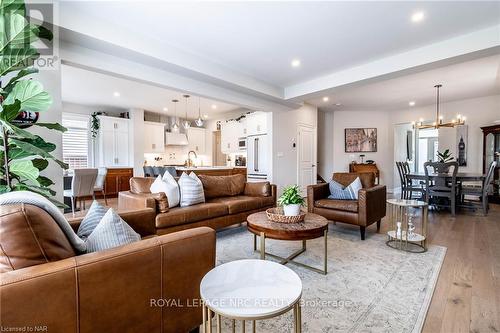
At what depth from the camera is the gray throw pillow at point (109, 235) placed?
1.28 metres

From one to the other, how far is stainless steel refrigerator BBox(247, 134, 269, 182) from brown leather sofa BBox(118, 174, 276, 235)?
1.95 meters

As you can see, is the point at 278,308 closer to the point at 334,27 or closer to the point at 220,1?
the point at 220,1

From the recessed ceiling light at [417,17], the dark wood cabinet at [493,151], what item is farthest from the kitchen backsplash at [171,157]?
the dark wood cabinet at [493,151]

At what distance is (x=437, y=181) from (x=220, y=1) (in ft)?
17.3

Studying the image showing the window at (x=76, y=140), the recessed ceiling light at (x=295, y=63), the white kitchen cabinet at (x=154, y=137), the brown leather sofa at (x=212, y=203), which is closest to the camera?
the brown leather sofa at (x=212, y=203)

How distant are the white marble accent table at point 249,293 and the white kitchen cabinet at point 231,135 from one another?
20.4 feet

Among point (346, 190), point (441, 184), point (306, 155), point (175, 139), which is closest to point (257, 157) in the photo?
point (306, 155)

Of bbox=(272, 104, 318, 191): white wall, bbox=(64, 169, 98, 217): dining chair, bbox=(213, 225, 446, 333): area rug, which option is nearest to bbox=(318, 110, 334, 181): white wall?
bbox=(272, 104, 318, 191): white wall

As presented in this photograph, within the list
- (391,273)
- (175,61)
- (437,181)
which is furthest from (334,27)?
(437,181)

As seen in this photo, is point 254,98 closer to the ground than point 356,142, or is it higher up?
higher up

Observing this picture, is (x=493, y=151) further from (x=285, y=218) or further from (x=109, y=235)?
(x=109, y=235)

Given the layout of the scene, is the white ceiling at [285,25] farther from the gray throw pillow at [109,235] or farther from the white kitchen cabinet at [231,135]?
the white kitchen cabinet at [231,135]

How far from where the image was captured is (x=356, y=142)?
308 inches

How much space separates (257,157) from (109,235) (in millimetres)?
5244
